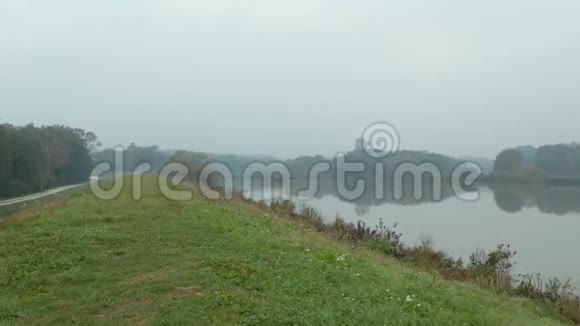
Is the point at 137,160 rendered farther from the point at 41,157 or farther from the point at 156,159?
the point at 41,157

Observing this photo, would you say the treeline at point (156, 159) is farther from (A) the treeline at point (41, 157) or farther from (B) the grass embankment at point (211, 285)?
(B) the grass embankment at point (211, 285)

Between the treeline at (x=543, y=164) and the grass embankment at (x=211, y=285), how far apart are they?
18162 mm

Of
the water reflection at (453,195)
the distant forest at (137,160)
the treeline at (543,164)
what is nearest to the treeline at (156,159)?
the distant forest at (137,160)

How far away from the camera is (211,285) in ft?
18.3

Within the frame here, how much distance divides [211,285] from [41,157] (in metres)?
36.0

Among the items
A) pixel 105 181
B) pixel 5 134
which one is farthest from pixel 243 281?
pixel 5 134

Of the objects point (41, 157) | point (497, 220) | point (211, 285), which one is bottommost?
point (497, 220)

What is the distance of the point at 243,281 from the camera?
224 inches

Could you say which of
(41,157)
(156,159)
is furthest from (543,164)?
(41,157)

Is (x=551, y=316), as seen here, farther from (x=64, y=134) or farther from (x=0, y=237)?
(x=64, y=134)

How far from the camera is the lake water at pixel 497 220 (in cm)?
1441

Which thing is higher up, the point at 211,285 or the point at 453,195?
the point at 211,285

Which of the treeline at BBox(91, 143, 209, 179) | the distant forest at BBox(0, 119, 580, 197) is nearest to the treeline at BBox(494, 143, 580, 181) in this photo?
the distant forest at BBox(0, 119, 580, 197)

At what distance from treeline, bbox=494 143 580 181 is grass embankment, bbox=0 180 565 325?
715 inches
